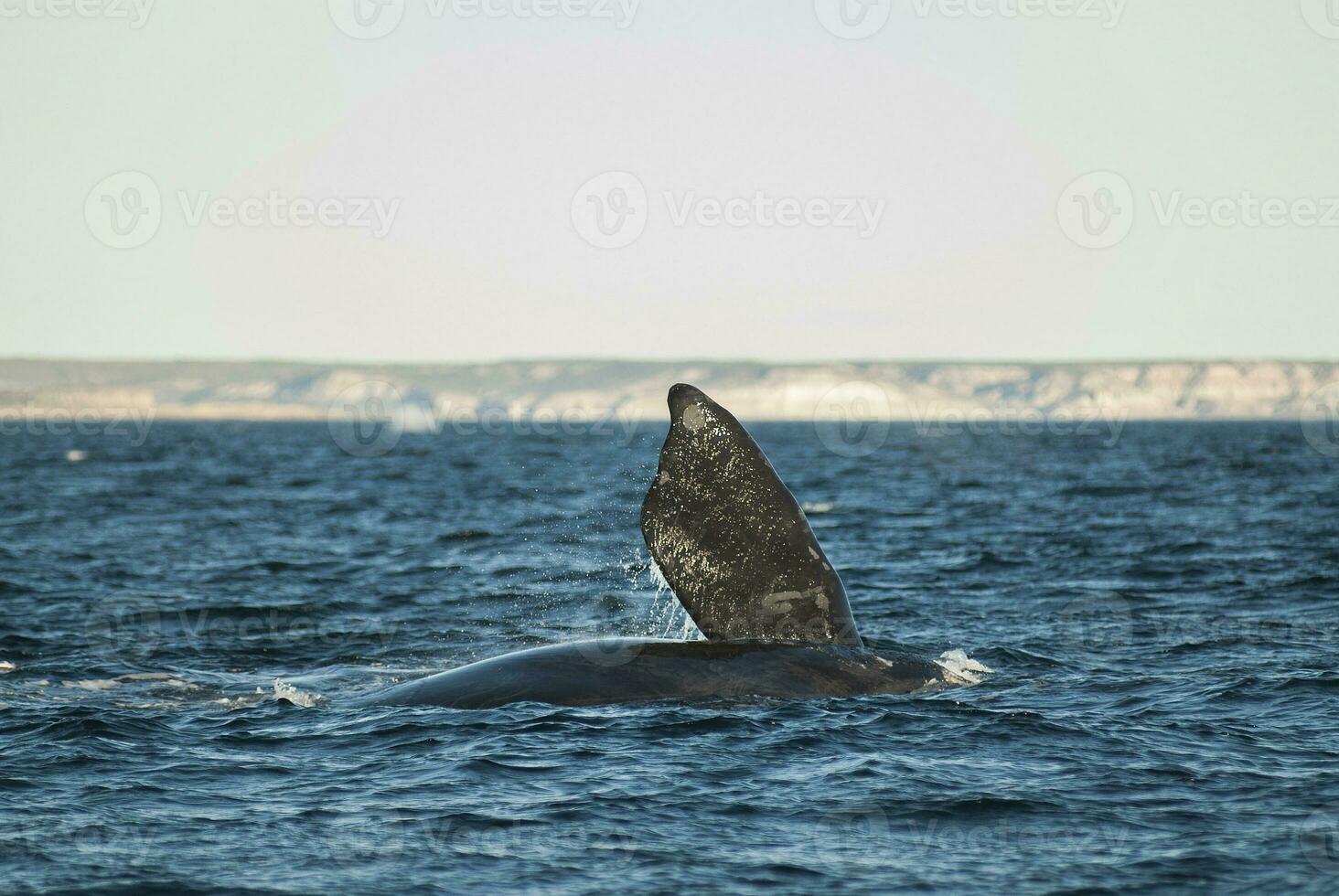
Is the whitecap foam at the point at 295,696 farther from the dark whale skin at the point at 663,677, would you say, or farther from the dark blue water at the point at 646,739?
the dark whale skin at the point at 663,677

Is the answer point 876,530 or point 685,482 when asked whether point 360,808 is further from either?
point 876,530

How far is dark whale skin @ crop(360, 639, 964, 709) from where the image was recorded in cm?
1155

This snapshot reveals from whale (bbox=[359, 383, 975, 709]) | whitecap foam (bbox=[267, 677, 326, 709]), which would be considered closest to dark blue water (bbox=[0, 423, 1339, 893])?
whitecap foam (bbox=[267, 677, 326, 709])

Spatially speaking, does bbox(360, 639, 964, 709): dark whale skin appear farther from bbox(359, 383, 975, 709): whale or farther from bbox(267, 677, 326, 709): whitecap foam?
bbox(267, 677, 326, 709): whitecap foam

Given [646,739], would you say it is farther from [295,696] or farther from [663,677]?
[295,696]

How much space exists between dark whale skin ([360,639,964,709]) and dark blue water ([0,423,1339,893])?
9.1 inches

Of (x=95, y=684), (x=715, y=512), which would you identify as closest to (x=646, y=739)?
(x=715, y=512)

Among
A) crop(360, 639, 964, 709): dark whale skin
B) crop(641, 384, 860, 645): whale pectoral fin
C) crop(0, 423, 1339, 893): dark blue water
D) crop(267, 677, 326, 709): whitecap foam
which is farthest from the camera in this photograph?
crop(267, 677, 326, 709): whitecap foam

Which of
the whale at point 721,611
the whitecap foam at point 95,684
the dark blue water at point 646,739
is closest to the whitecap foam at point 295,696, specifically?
the dark blue water at point 646,739

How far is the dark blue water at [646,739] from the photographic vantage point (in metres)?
8.34

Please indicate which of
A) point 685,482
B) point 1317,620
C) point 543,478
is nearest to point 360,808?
point 685,482

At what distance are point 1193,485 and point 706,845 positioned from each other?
4045 cm

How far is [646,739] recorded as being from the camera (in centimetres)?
1081

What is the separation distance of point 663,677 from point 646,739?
90cm
